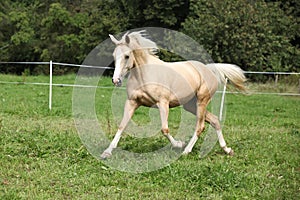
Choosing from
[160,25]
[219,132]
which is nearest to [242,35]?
[160,25]

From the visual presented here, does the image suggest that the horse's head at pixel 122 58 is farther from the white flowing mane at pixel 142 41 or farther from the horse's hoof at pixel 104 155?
the horse's hoof at pixel 104 155

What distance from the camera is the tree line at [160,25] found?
22.0 metres

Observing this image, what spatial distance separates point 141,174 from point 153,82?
1.31 meters

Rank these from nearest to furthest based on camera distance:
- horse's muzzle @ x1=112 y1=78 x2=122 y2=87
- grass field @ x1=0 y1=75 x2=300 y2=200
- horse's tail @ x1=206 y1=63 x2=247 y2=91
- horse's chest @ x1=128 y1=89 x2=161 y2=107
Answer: grass field @ x1=0 y1=75 x2=300 y2=200 → horse's muzzle @ x1=112 y1=78 x2=122 y2=87 → horse's chest @ x1=128 y1=89 x2=161 y2=107 → horse's tail @ x1=206 y1=63 x2=247 y2=91

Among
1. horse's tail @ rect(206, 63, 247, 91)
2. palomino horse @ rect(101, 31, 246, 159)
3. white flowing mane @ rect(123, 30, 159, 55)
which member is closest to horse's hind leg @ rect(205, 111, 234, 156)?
palomino horse @ rect(101, 31, 246, 159)

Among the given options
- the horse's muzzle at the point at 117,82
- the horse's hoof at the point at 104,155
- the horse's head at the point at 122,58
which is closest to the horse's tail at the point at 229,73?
the horse's head at the point at 122,58

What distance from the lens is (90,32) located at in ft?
87.7

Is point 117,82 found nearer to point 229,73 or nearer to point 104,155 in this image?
point 104,155

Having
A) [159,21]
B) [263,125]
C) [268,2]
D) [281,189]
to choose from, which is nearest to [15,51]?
[159,21]

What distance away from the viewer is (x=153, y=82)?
18.2 ft

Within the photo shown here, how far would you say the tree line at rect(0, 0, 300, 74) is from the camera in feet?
72.0

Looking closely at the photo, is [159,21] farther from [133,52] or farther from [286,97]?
[133,52]

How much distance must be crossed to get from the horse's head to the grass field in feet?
3.65

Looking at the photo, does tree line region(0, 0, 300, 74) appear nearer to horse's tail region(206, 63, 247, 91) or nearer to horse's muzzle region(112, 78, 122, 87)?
horse's tail region(206, 63, 247, 91)
